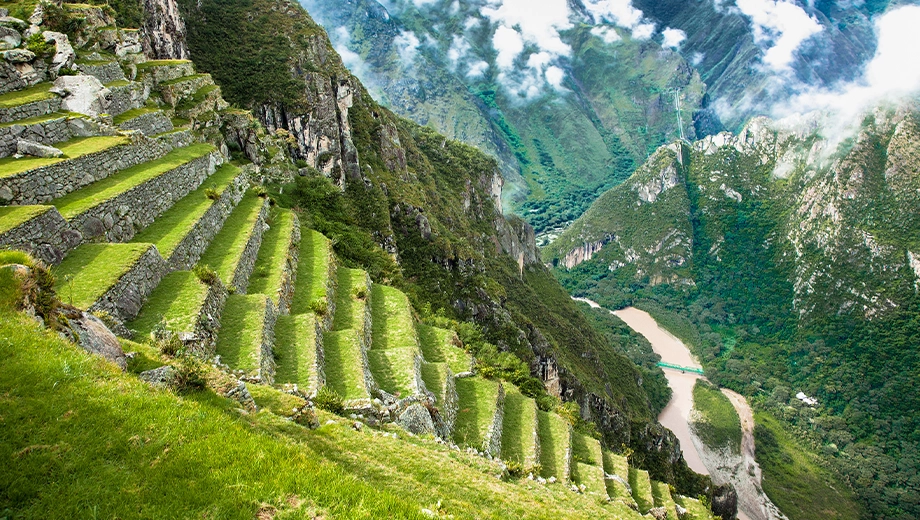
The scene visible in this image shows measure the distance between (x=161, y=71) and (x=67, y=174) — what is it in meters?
20.7

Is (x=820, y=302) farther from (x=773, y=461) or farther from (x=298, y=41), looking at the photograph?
(x=298, y=41)

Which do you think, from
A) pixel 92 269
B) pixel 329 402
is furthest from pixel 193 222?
pixel 329 402

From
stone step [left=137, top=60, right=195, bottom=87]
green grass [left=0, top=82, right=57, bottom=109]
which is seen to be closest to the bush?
green grass [left=0, top=82, right=57, bottom=109]

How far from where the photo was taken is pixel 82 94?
2416 centimetres

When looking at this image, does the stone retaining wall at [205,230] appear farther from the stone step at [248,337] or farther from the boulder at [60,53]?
the boulder at [60,53]

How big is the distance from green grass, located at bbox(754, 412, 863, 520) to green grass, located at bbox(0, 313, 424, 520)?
116758mm

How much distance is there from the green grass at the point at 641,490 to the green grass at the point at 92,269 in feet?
75.3

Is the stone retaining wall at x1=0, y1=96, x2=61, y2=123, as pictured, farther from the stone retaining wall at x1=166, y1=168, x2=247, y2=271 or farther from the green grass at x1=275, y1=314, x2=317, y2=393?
the green grass at x1=275, y1=314, x2=317, y2=393

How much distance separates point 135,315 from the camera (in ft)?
48.8

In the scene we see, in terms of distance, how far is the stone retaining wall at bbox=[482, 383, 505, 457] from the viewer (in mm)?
19509

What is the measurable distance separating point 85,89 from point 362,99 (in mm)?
57818

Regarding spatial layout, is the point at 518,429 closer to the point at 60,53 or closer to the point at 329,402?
the point at 329,402

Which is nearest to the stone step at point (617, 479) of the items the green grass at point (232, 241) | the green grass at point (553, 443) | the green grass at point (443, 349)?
the green grass at point (553, 443)

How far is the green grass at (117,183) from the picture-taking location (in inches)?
691
